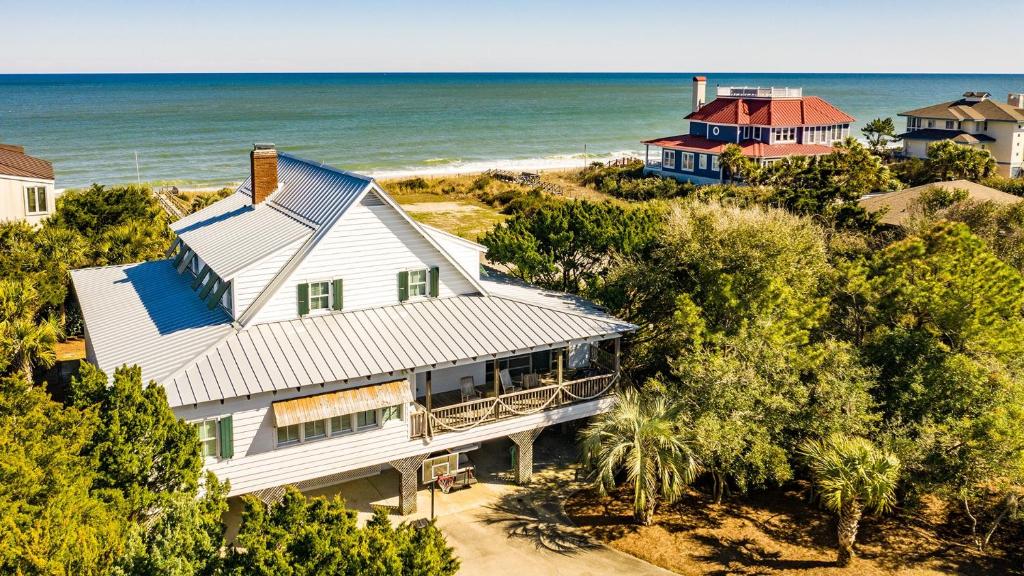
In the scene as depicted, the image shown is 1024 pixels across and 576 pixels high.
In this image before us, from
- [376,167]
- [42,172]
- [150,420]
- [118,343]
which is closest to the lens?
[150,420]

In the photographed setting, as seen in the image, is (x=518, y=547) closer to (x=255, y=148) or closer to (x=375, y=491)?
(x=375, y=491)

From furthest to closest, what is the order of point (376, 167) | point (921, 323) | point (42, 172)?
1. point (376, 167)
2. point (42, 172)
3. point (921, 323)

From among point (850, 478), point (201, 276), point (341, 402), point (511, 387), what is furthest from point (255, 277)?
point (850, 478)

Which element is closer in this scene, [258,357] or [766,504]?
[258,357]

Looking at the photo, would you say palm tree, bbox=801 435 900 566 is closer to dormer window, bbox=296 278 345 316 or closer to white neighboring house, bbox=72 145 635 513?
white neighboring house, bbox=72 145 635 513

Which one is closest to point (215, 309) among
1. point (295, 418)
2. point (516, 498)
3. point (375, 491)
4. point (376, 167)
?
point (295, 418)

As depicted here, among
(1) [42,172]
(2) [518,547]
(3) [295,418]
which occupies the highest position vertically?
(1) [42,172]

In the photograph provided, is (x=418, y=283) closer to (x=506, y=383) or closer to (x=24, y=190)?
(x=506, y=383)
